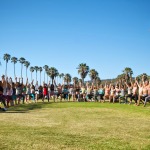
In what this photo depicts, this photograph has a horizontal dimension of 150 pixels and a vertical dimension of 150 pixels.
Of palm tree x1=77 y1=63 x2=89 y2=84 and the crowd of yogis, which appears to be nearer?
the crowd of yogis

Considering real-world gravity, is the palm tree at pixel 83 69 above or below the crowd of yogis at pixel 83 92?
above

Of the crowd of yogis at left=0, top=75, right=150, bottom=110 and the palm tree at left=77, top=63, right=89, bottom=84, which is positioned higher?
the palm tree at left=77, top=63, right=89, bottom=84

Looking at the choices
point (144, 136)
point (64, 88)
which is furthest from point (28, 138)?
point (64, 88)

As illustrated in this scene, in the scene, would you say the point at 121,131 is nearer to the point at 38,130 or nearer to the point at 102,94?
the point at 38,130

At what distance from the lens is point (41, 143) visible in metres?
6.54

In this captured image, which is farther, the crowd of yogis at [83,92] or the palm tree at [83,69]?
the palm tree at [83,69]

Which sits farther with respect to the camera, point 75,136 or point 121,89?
point 121,89

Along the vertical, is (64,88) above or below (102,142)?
above

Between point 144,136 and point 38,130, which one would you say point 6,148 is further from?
point 144,136

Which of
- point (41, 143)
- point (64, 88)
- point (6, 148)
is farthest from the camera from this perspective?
point (64, 88)

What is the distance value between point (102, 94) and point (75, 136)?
20.2 meters

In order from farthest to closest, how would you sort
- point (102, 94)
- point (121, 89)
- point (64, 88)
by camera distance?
point (64, 88) → point (102, 94) → point (121, 89)

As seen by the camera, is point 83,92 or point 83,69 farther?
point 83,69

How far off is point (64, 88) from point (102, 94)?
15.5 ft
